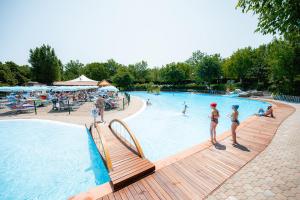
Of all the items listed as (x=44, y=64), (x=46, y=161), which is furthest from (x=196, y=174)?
(x=44, y=64)

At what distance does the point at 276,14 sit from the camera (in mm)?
5367

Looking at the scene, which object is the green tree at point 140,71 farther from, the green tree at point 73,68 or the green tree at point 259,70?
the green tree at point 259,70

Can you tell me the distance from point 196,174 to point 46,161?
7928 millimetres

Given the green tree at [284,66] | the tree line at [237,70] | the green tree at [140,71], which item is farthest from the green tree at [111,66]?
the green tree at [284,66]

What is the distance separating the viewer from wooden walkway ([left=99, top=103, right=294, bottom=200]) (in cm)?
416

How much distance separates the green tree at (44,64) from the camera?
49125 mm

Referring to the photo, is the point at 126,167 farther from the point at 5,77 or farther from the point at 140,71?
the point at 140,71

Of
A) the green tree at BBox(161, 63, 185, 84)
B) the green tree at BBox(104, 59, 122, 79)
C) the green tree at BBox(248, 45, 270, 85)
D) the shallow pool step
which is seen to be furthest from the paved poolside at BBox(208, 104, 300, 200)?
the green tree at BBox(104, 59, 122, 79)

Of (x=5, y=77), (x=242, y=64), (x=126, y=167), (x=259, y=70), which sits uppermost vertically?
(x=242, y=64)

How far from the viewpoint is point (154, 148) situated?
409 inches

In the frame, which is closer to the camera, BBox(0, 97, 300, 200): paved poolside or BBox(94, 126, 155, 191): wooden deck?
BBox(0, 97, 300, 200): paved poolside

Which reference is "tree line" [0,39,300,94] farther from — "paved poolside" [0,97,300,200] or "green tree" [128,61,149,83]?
"paved poolside" [0,97,300,200]

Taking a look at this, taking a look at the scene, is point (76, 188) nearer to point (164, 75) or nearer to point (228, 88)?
point (228, 88)

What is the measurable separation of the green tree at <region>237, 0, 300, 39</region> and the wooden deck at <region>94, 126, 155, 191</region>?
6.55m
